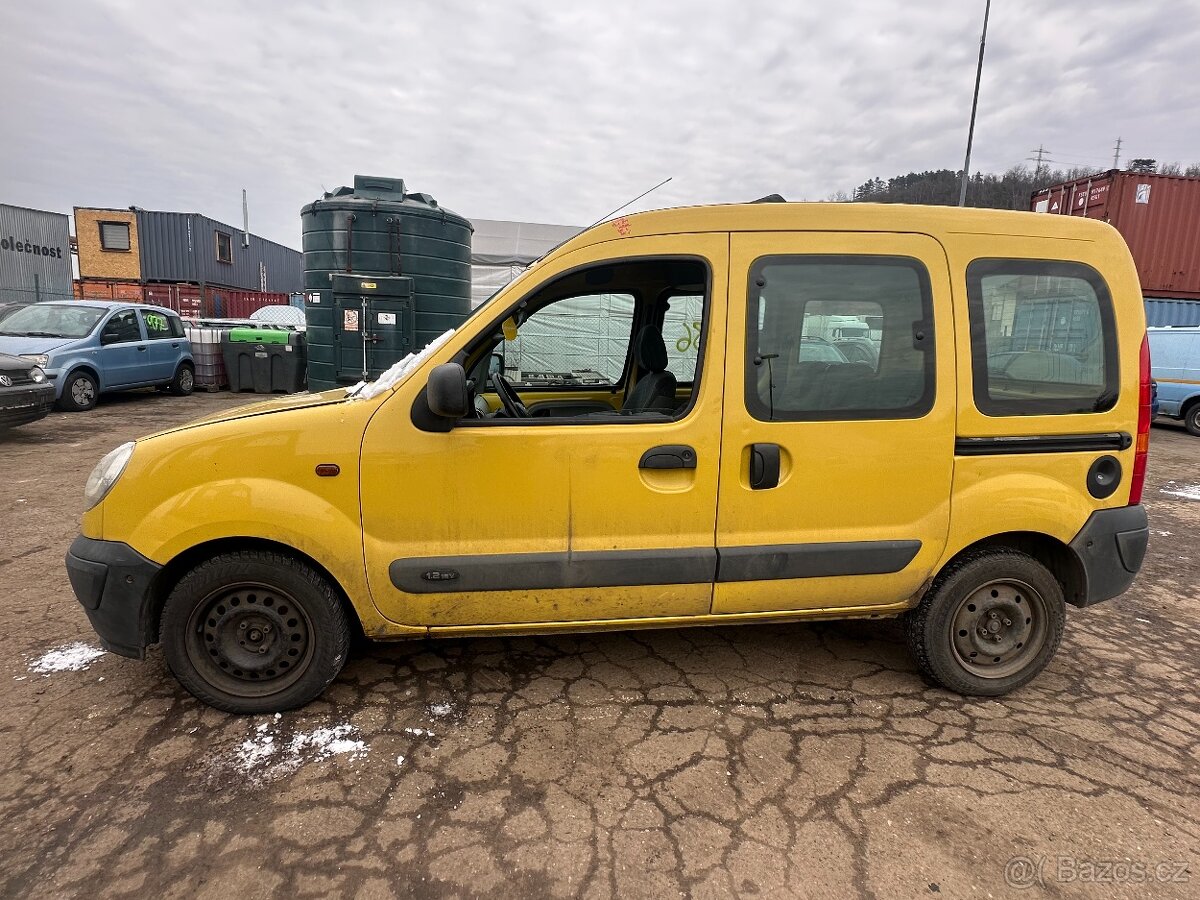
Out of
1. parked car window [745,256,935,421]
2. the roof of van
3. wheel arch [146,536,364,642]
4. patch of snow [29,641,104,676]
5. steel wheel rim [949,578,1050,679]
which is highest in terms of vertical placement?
the roof of van

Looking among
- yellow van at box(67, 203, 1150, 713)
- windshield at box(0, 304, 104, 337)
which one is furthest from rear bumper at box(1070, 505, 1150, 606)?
windshield at box(0, 304, 104, 337)

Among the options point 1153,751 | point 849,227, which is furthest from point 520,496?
point 1153,751

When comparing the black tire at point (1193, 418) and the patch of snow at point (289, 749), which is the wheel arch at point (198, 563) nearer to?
the patch of snow at point (289, 749)

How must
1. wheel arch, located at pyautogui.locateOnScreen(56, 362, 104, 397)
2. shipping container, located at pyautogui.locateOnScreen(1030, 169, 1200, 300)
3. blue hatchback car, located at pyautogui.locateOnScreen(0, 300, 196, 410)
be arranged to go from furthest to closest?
shipping container, located at pyautogui.locateOnScreen(1030, 169, 1200, 300) → wheel arch, located at pyautogui.locateOnScreen(56, 362, 104, 397) → blue hatchback car, located at pyautogui.locateOnScreen(0, 300, 196, 410)

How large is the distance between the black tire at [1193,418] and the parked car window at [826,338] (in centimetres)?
1228

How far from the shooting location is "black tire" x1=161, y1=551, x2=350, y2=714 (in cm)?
253

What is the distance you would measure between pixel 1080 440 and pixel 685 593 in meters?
1.75

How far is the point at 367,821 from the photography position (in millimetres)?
2150

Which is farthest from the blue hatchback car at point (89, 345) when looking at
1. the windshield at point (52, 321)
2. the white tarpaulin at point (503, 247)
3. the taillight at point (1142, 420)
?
the taillight at point (1142, 420)

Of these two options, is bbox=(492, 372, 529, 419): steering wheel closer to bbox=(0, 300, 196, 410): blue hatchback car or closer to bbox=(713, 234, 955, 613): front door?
bbox=(713, 234, 955, 613): front door

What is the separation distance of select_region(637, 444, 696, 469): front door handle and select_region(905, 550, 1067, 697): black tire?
4.13ft

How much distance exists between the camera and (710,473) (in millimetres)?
2600

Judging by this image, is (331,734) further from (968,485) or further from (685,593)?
(968,485)

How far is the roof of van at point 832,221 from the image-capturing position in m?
2.61
